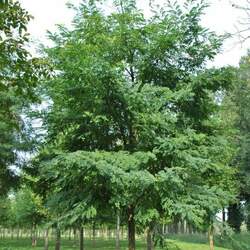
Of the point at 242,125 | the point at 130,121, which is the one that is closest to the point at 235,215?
the point at 242,125

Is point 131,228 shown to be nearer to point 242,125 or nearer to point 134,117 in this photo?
point 134,117

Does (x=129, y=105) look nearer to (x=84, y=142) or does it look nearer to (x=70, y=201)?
(x=84, y=142)

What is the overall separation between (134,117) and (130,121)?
0.28 metres

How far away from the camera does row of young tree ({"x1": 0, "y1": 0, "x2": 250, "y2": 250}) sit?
35.1ft

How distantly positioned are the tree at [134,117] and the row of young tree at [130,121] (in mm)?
28

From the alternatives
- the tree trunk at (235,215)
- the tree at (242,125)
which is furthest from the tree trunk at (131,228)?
the tree trunk at (235,215)

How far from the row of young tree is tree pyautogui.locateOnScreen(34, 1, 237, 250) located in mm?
28

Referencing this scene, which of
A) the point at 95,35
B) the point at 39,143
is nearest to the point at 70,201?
the point at 39,143

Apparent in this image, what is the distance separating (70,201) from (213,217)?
3.51 meters

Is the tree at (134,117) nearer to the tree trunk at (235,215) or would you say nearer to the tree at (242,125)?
the tree at (242,125)

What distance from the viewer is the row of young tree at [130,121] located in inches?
421

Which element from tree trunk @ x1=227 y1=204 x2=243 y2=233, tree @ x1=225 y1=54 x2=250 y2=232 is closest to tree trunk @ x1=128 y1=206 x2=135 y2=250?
tree @ x1=225 y1=54 x2=250 y2=232

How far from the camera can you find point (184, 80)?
506 inches

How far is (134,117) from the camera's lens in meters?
11.5
